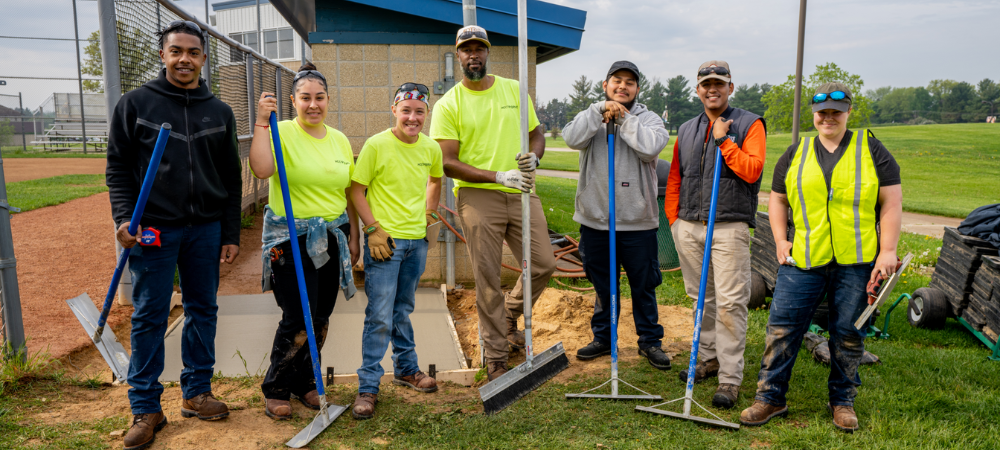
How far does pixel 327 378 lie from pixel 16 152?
88.5 feet

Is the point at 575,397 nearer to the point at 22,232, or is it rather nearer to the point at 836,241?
the point at 836,241

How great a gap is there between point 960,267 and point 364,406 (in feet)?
16.0

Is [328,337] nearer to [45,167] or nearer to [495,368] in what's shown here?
[495,368]

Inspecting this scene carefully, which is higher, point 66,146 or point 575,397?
point 66,146

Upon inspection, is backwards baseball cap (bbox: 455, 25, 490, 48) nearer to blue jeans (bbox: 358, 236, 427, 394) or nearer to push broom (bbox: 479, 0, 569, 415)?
push broom (bbox: 479, 0, 569, 415)

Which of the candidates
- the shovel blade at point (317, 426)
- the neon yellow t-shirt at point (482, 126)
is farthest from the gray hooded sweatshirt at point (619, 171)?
the shovel blade at point (317, 426)

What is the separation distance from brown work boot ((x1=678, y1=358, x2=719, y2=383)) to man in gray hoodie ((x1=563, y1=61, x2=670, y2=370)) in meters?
0.20

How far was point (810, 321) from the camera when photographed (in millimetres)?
3219

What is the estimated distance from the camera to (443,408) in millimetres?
3508

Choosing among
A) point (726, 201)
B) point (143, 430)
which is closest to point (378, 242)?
point (143, 430)

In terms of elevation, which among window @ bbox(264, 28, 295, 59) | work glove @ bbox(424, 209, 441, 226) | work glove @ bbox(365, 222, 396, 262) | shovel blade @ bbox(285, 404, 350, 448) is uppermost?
window @ bbox(264, 28, 295, 59)

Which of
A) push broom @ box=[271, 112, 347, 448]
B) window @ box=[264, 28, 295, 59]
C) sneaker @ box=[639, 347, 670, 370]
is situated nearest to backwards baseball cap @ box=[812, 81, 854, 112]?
sneaker @ box=[639, 347, 670, 370]

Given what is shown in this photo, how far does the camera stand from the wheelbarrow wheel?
16.5ft

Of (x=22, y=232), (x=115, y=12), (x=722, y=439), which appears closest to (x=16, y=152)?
(x=22, y=232)
